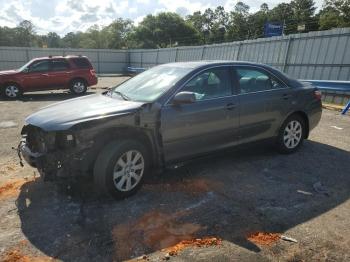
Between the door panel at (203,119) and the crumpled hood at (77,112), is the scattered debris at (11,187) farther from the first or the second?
the door panel at (203,119)

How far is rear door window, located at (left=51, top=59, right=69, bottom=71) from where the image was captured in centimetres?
1572

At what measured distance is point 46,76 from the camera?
612 inches

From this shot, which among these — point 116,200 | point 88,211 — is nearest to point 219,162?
point 116,200

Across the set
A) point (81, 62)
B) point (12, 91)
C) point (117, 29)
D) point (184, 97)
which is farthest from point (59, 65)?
point (117, 29)

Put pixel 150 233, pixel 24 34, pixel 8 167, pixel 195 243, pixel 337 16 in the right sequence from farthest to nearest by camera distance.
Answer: pixel 24 34 → pixel 337 16 → pixel 8 167 → pixel 150 233 → pixel 195 243

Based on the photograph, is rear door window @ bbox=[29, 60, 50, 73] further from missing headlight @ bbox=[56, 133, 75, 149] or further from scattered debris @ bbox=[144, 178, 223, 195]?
missing headlight @ bbox=[56, 133, 75, 149]

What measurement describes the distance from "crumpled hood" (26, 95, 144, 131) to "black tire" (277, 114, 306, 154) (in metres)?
2.81

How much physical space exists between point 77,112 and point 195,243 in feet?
7.12

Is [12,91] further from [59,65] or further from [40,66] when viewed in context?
[59,65]

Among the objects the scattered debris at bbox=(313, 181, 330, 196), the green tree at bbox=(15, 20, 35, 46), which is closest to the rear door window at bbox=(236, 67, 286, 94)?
the scattered debris at bbox=(313, 181, 330, 196)

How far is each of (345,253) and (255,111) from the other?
107 inches

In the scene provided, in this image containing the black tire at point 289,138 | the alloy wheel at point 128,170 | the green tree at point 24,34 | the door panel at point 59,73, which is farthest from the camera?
the green tree at point 24,34

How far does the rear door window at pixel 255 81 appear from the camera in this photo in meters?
5.58

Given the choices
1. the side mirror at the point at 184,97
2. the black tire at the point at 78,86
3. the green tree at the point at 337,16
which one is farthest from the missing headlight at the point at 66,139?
the green tree at the point at 337,16
